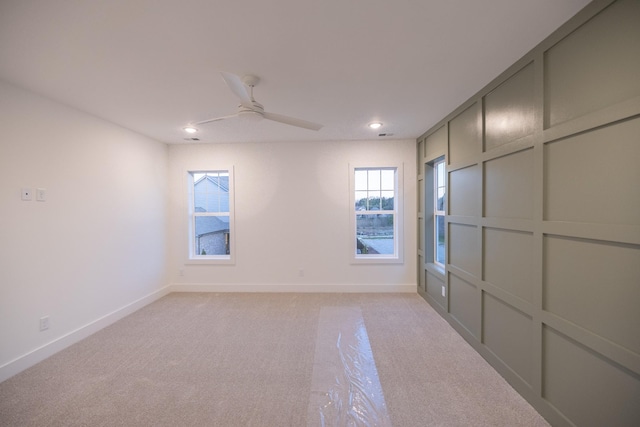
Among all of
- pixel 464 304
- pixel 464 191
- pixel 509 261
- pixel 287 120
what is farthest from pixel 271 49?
pixel 464 304

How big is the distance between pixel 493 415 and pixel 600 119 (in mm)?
1879

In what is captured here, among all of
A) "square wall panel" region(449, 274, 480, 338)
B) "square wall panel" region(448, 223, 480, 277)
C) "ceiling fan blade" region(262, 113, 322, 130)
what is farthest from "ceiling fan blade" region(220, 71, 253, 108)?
"square wall panel" region(449, 274, 480, 338)

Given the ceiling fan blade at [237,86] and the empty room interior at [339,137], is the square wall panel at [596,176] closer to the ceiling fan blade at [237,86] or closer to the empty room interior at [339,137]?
the empty room interior at [339,137]

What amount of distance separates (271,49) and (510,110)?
1.86 meters

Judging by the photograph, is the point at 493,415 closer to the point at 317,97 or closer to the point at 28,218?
the point at 317,97

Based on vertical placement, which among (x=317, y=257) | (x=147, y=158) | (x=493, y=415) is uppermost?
(x=147, y=158)

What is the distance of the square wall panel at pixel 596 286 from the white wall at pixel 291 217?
2547 millimetres

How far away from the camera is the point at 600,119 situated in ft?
4.25

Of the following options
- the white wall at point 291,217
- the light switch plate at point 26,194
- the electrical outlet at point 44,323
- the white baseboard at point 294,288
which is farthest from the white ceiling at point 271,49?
the white baseboard at point 294,288

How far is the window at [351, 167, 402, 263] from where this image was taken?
4.22 meters

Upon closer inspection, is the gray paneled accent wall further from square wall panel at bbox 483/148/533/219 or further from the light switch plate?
the light switch plate

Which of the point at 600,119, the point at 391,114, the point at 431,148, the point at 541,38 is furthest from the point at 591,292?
the point at 431,148

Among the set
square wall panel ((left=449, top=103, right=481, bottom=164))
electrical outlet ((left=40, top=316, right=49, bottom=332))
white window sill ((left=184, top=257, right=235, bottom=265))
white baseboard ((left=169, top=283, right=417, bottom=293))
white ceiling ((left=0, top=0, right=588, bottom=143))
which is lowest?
white baseboard ((left=169, top=283, right=417, bottom=293))

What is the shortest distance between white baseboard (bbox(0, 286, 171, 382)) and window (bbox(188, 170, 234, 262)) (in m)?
1.12
